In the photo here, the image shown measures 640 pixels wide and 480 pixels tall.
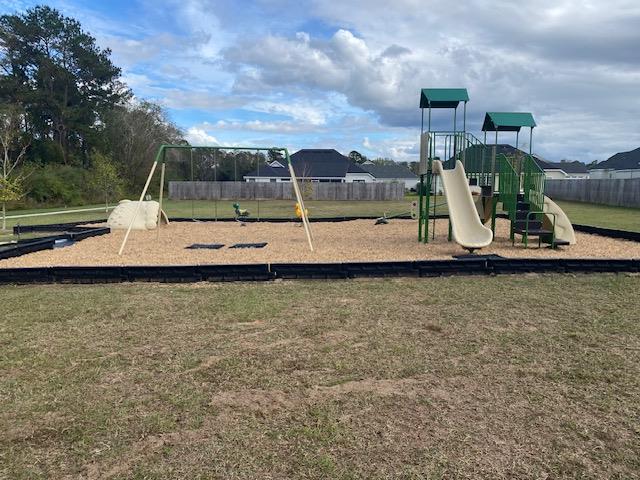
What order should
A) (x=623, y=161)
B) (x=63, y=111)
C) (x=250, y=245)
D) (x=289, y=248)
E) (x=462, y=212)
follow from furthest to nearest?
(x=623, y=161)
(x=63, y=111)
(x=250, y=245)
(x=289, y=248)
(x=462, y=212)

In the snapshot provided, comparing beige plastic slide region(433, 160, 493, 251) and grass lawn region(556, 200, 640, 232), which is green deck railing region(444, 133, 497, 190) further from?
grass lawn region(556, 200, 640, 232)

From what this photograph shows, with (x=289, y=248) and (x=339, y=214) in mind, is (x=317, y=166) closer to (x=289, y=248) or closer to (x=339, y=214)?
(x=339, y=214)

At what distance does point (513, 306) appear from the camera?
5.62 m

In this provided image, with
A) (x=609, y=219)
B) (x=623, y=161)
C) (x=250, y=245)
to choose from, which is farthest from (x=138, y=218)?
(x=623, y=161)

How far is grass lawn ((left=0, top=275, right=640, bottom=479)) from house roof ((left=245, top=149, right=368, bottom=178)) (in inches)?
1999

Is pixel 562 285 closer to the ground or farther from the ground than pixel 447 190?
closer to the ground

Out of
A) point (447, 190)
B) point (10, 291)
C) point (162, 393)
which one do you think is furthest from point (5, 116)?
point (162, 393)

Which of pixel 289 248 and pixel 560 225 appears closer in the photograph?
pixel 289 248

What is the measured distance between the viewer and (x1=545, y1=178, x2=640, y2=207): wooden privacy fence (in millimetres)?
26828

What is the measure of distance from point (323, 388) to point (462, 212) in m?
7.34

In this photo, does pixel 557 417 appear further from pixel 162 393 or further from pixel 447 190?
pixel 447 190

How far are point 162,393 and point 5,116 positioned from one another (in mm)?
34591

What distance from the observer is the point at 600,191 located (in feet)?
101

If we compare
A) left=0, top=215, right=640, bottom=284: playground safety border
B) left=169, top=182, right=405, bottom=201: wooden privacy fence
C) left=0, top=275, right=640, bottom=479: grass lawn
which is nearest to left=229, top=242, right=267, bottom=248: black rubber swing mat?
left=0, top=215, right=640, bottom=284: playground safety border
